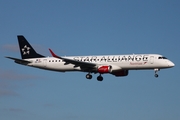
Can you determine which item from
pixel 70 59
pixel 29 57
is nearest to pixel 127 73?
pixel 70 59

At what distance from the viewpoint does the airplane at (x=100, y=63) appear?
261ft

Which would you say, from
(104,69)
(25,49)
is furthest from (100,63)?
(25,49)

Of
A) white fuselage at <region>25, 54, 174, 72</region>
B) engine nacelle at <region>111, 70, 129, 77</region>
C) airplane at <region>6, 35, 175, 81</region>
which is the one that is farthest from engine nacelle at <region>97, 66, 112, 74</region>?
engine nacelle at <region>111, 70, 129, 77</region>

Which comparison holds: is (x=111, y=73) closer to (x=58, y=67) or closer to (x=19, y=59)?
(x=58, y=67)

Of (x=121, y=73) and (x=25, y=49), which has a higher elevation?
(x=25, y=49)

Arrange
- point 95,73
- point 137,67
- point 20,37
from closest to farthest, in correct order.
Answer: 1. point 137,67
2. point 95,73
3. point 20,37

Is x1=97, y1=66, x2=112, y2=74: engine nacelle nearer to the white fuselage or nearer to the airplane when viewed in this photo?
the airplane

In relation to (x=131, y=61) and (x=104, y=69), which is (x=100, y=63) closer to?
(x=104, y=69)

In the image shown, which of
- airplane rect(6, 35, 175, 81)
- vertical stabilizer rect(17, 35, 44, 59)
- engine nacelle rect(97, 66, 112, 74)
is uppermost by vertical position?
vertical stabilizer rect(17, 35, 44, 59)

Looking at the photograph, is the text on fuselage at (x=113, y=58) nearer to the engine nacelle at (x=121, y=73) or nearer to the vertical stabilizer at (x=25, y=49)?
the engine nacelle at (x=121, y=73)

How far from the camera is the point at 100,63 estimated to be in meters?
82.8

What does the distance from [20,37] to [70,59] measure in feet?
54.1

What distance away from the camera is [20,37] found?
3701 inches

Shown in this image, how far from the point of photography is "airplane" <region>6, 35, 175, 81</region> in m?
79.6
